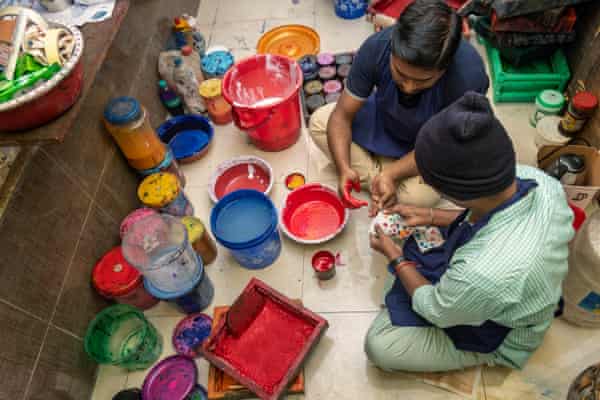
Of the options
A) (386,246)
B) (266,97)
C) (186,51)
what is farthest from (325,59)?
(386,246)

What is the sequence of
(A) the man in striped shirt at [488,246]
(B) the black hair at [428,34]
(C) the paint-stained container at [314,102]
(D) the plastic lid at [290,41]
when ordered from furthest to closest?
(D) the plastic lid at [290,41] → (C) the paint-stained container at [314,102] → (B) the black hair at [428,34] → (A) the man in striped shirt at [488,246]

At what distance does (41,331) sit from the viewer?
4.96ft

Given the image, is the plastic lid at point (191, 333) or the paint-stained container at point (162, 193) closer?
the plastic lid at point (191, 333)

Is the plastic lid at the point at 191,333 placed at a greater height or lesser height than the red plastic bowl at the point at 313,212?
lesser

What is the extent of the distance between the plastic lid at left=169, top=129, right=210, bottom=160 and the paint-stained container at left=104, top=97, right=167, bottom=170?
0.84ft

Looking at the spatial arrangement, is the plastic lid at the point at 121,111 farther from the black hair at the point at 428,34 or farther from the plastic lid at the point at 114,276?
the black hair at the point at 428,34

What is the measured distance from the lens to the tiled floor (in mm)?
1557

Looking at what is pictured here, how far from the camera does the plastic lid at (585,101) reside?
6.06ft

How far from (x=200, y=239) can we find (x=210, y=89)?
0.93m

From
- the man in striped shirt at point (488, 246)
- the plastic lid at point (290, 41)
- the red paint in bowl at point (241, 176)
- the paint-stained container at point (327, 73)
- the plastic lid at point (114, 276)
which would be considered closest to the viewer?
the man in striped shirt at point (488, 246)

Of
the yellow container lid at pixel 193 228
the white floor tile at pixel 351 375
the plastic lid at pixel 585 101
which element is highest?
the plastic lid at pixel 585 101

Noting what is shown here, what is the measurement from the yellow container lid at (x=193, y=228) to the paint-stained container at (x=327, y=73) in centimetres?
113

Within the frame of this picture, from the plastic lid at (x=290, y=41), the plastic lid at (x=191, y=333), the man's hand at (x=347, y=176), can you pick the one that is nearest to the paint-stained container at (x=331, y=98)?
the plastic lid at (x=290, y=41)

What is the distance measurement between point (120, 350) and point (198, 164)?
1.04 metres
